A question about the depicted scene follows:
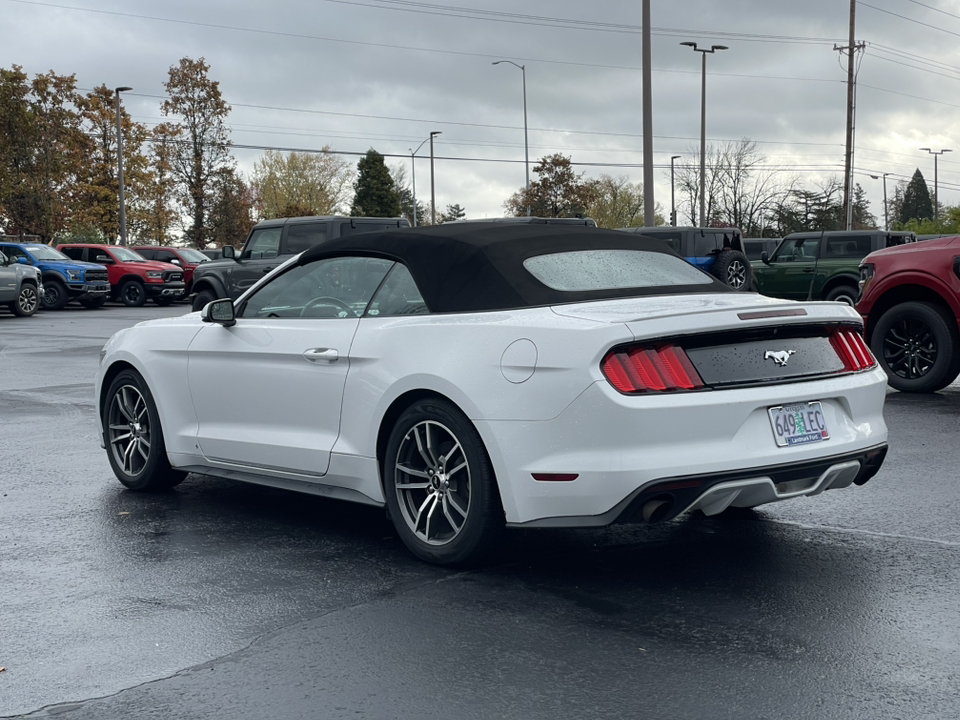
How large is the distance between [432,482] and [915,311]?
7.49 metres

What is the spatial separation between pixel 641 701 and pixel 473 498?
58.6 inches

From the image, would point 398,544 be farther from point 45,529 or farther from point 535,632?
point 45,529

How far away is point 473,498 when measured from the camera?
4.87 meters

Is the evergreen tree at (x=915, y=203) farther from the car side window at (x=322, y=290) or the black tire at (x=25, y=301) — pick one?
the car side window at (x=322, y=290)

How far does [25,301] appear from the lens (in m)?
28.8

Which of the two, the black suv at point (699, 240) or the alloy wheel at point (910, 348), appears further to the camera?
the black suv at point (699, 240)

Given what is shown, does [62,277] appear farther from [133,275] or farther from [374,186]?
[374,186]

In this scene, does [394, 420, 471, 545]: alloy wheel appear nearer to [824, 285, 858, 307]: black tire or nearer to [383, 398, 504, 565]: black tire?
[383, 398, 504, 565]: black tire

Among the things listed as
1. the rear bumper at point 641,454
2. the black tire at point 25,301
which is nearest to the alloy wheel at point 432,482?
the rear bumper at point 641,454

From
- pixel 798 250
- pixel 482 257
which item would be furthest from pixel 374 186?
pixel 482 257

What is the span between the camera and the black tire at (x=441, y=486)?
4848 mm

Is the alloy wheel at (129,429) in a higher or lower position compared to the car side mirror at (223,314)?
lower

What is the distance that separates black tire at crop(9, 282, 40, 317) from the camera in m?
28.7

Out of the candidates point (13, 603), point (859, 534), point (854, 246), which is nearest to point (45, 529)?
point (13, 603)
